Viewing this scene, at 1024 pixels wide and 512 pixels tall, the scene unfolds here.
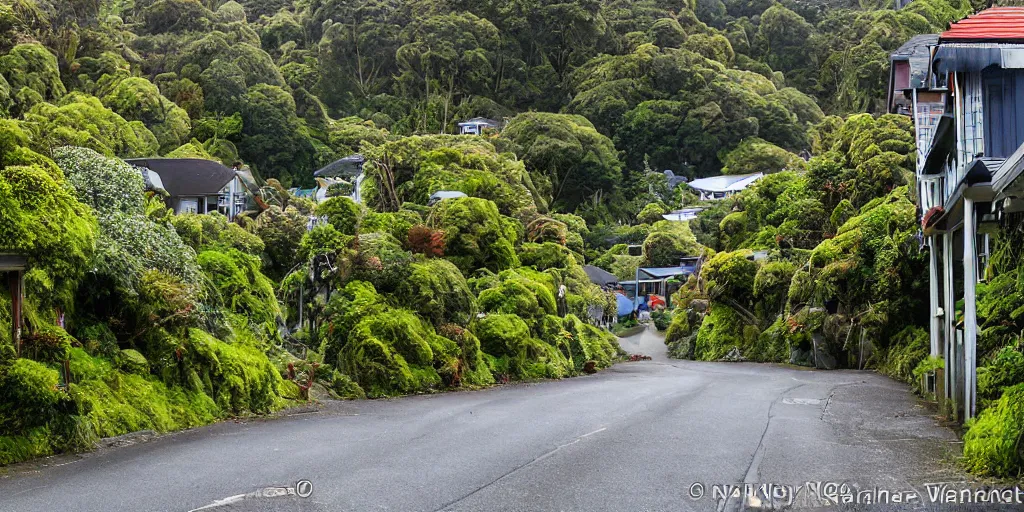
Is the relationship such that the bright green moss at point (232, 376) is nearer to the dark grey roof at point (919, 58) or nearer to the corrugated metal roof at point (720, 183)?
the dark grey roof at point (919, 58)

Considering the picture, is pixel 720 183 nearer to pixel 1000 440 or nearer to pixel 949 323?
pixel 949 323

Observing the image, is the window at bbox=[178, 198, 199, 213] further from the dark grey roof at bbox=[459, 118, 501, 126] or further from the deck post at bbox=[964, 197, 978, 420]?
the dark grey roof at bbox=[459, 118, 501, 126]

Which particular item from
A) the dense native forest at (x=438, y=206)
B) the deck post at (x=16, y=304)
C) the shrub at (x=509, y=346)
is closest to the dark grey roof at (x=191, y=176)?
the dense native forest at (x=438, y=206)

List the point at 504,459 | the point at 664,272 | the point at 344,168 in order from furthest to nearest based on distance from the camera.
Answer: the point at 664,272, the point at 344,168, the point at 504,459

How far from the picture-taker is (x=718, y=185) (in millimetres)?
79500

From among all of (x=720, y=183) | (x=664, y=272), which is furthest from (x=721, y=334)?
(x=720, y=183)

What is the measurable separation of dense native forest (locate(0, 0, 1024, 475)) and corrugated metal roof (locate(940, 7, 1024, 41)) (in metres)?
2.85

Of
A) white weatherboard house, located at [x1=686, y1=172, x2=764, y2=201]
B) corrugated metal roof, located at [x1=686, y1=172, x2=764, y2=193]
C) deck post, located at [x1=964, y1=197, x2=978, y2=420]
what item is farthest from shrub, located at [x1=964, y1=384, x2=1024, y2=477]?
corrugated metal roof, located at [x1=686, y1=172, x2=764, y2=193]

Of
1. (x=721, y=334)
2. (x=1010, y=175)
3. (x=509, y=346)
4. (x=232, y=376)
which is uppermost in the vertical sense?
(x=1010, y=175)

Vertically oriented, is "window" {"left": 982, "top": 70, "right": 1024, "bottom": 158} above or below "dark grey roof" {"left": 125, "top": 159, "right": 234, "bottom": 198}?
below

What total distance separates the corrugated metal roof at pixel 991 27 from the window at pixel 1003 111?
0.51 meters

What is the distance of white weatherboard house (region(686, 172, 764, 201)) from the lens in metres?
78.0

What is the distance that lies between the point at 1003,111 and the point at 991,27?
1.39m

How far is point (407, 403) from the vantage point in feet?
58.0
